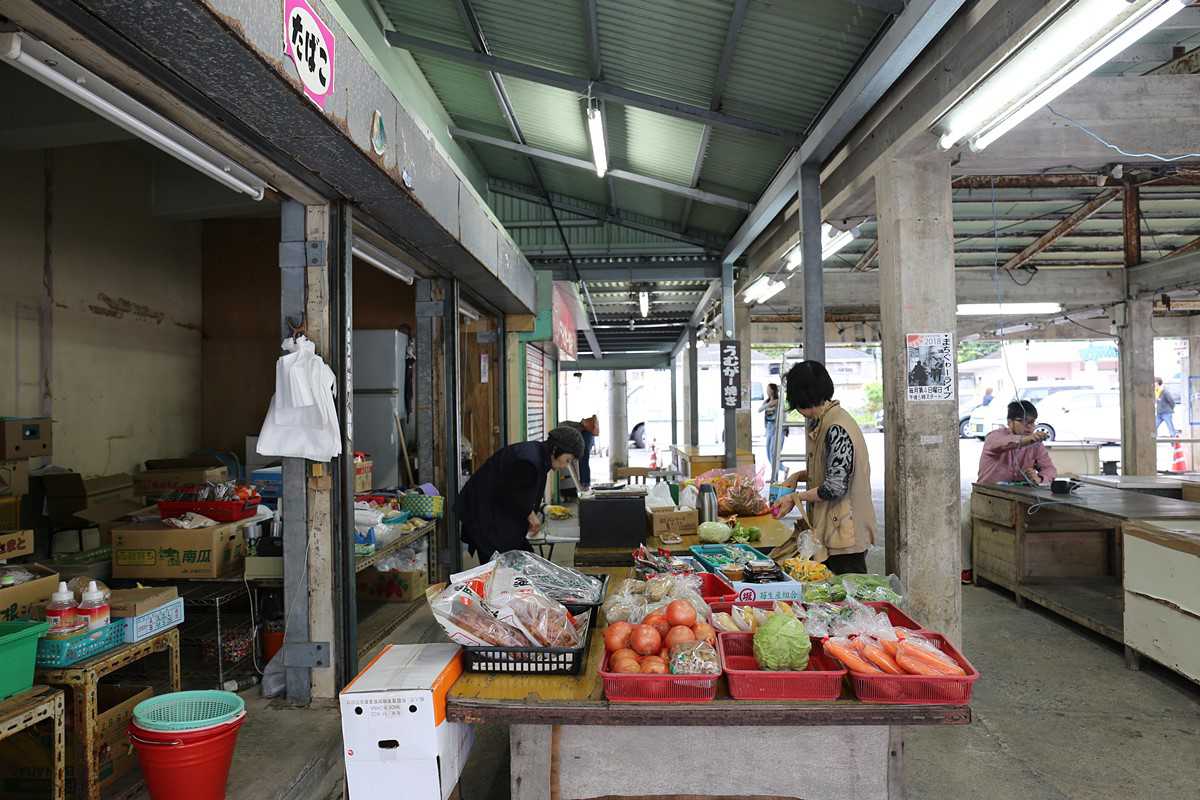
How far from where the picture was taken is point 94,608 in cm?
301

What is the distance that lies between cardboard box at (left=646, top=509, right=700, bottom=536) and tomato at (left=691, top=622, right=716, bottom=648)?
215 centimetres

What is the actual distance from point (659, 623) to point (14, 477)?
15.7 ft

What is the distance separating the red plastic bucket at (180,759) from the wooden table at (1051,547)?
5.94 metres

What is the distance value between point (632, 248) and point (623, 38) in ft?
18.1

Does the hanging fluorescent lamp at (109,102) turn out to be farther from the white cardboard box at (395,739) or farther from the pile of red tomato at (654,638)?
the pile of red tomato at (654,638)

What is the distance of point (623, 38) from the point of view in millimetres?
4977

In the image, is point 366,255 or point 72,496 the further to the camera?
point 72,496

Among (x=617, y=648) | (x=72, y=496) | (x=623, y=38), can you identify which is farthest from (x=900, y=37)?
(x=72, y=496)

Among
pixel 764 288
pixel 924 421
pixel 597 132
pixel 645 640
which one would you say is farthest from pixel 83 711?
pixel 764 288

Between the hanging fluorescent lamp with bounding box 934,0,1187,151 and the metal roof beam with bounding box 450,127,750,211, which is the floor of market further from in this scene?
the metal roof beam with bounding box 450,127,750,211

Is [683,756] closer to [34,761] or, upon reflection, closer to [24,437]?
[34,761]

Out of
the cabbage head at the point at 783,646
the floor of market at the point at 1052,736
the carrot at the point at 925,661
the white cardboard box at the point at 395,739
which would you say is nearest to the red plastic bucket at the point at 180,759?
the floor of market at the point at 1052,736

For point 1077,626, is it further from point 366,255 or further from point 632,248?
point 632,248

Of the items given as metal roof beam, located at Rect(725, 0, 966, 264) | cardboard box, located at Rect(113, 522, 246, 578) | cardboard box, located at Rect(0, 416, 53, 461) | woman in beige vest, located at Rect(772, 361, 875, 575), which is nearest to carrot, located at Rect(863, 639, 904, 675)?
woman in beige vest, located at Rect(772, 361, 875, 575)
